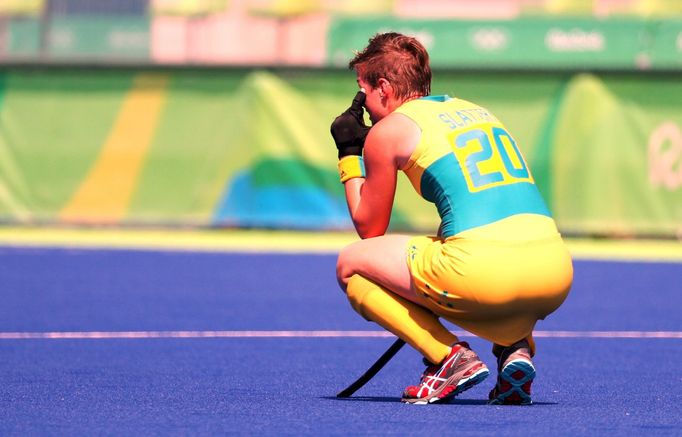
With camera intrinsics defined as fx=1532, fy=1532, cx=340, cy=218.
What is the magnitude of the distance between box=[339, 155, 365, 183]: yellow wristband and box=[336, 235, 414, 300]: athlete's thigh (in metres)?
0.27

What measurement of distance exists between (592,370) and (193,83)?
29.3 ft

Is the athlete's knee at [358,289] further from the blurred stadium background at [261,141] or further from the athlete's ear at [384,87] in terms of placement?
the blurred stadium background at [261,141]

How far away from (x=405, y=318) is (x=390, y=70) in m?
0.97

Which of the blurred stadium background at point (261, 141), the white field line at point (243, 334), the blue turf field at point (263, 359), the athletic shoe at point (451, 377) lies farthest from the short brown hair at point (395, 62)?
the blurred stadium background at point (261, 141)

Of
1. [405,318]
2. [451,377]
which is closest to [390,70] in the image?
[405,318]

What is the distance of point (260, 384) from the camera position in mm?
6648

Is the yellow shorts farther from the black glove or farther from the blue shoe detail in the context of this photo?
the black glove

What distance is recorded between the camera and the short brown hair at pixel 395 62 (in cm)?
598

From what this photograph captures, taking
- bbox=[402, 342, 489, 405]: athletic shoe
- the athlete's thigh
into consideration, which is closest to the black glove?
the athlete's thigh

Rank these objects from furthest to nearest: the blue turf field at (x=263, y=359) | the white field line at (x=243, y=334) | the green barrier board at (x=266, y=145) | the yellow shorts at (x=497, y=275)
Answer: the green barrier board at (x=266, y=145) < the white field line at (x=243, y=334) < the yellow shorts at (x=497, y=275) < the blue turf field at (x=263, y=359)

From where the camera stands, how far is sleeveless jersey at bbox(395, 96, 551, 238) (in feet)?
18.9


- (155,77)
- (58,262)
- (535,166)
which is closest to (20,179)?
(155,77)

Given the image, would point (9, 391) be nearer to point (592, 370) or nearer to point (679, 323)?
point (592, 370)

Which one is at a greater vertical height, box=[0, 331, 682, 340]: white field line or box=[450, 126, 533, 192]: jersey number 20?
box=[450, 126, 533, 192]: jersey number 20
